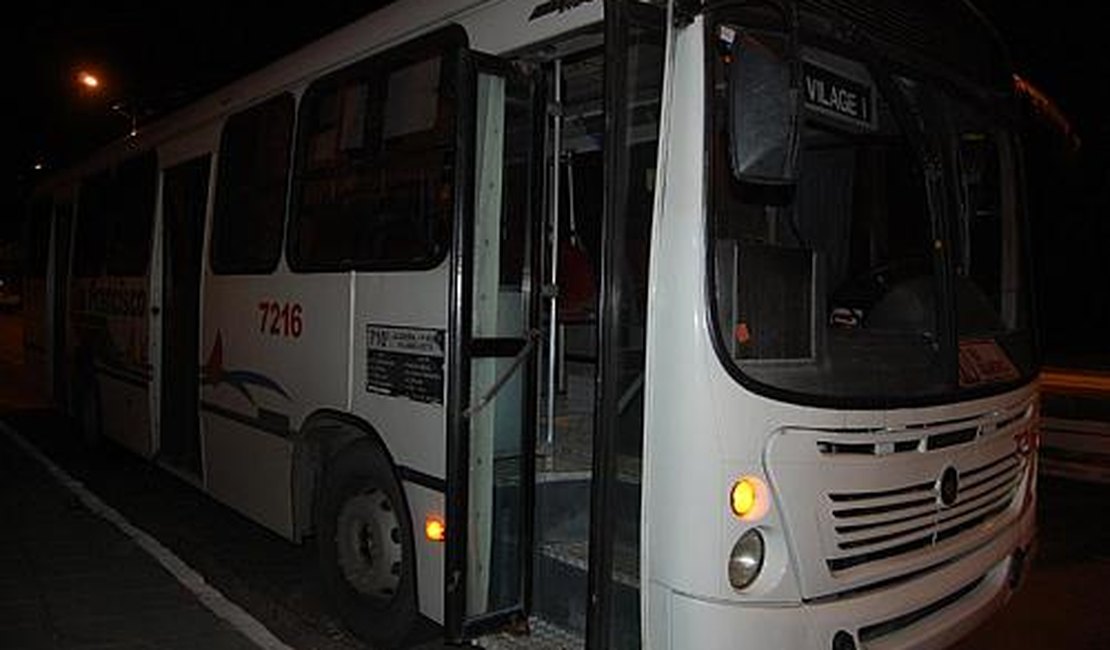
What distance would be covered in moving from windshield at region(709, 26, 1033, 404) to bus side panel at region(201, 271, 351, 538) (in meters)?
2.30

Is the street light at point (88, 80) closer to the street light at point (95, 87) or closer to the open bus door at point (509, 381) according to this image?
the street light at point (95, 87)

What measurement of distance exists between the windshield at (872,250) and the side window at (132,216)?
19.0ft

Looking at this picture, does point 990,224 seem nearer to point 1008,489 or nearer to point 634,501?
point 1008,489

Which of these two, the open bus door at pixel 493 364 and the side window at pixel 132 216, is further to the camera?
the side window at pixel 132 216

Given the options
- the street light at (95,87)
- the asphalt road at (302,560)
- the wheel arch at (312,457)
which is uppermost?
the street light at (95,87)

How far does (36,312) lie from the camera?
1209 cm

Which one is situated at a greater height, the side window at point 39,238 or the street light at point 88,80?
the street light at point 88,80

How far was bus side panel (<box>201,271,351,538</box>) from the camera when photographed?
4.95 m

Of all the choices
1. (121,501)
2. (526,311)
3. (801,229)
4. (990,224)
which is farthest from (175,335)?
(990,224)

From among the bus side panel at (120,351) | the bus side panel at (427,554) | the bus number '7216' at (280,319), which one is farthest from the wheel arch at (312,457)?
the bus side panel at (120,351)

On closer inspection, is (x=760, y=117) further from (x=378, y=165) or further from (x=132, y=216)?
(x=132, y=216)

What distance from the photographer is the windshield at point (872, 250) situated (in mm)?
3084

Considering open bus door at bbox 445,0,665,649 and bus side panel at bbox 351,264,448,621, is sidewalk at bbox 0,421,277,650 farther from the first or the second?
open bus door at bbox 445,0,665,649

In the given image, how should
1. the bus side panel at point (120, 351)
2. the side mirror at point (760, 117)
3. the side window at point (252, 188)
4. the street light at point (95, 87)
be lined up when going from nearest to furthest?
the side mirror at point (760, 117), the side window at point (252, 188), the bus side panel at point (120, 351), the street light at point (95, 87)
